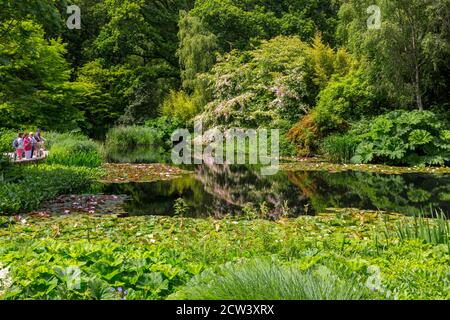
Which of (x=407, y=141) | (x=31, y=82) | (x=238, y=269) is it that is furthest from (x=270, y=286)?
(x=407, y=141)

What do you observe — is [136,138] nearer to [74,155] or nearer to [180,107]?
[180,107]

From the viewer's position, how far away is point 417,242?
15.7 feet

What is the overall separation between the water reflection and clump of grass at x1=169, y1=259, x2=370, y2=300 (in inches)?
183

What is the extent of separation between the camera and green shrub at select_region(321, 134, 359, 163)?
17.4 m

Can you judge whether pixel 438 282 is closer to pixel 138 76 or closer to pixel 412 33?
pixel 412 33

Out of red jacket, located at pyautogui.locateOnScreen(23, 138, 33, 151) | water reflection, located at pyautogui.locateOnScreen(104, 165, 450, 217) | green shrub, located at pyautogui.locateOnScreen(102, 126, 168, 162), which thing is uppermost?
green shrub, located at pyautogui.locateOnScreen(102, 126, 168, 162)

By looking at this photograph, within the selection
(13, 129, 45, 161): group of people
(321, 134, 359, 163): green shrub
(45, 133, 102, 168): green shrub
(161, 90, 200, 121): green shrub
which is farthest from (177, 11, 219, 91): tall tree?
(13, 129, 45, 161): group of people

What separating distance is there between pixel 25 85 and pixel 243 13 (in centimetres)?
1985

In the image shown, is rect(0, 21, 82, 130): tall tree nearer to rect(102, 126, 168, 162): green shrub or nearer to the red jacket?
the red jacket

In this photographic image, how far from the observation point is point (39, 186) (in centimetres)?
937

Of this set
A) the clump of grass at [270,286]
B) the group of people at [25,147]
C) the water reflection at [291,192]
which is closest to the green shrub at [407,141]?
the water reflection at [291,192]

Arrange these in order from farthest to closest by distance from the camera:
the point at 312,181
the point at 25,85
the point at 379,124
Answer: the point at 379,124 < the point at 312,181 < the point at 25,85

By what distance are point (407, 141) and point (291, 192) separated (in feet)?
22.4
